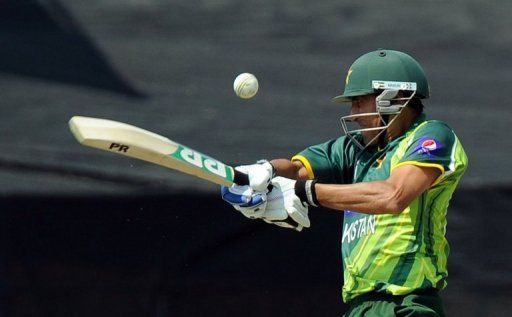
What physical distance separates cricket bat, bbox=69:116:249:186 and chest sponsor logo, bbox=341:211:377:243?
547 millimetres

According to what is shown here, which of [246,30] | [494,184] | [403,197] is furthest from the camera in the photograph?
[246,30]

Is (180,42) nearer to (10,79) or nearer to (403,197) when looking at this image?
(10,79)

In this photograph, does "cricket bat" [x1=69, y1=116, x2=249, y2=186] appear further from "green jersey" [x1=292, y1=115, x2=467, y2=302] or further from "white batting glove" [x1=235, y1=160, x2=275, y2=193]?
"green jersey" [x1=292, y1=115, x2=467, y2=302]

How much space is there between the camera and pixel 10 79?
534cm

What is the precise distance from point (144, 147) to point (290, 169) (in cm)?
85

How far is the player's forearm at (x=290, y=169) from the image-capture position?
15.1 feet

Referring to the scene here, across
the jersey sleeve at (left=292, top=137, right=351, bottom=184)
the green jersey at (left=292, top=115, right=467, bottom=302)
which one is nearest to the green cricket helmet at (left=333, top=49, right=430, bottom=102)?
the green jersey at (left=292, top=115, right=467, bottom=302)

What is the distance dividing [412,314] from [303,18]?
1.78 m

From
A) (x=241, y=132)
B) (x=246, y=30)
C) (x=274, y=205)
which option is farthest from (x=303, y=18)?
(x=274, y=205)

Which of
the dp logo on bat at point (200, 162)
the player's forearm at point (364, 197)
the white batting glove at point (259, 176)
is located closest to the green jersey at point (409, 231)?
the player's forearm at point (364, 197)

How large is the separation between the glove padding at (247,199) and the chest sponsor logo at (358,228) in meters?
0.47

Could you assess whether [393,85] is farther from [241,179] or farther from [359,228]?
[241,179]

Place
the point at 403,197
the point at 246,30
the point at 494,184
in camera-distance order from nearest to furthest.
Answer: the point at 403,197, the point at 494,184, the point at 246,30

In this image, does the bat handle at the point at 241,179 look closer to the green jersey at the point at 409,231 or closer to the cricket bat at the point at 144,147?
the cricket bat at the point at 144,147
